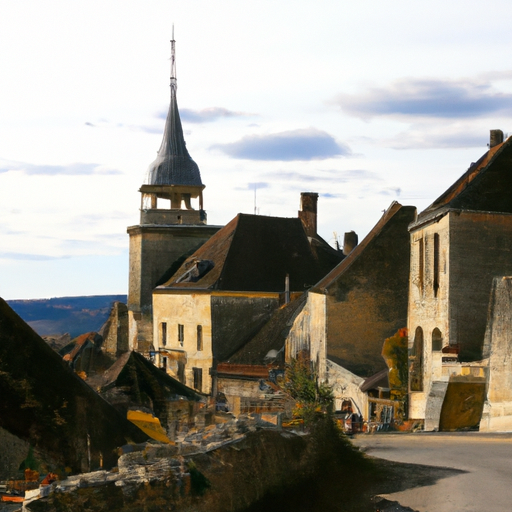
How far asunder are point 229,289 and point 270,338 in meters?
4.82

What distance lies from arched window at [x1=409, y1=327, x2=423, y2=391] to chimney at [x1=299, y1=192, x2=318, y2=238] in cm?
2546

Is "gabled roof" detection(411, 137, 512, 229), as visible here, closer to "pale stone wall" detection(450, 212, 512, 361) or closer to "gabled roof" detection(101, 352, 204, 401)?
"pale stone wall" detection(450, 212, 512, 361)

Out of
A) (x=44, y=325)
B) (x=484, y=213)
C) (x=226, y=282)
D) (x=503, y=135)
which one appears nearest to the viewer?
(x=484, y=213)

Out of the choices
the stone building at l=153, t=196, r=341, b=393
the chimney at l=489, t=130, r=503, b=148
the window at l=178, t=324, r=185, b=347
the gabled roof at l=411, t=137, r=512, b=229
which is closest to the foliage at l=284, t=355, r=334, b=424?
the gabled roof at l=411, t=137, r=512, b=229

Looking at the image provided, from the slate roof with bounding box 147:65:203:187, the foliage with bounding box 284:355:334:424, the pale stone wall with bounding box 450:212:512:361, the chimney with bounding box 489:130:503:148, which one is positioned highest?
the slate roof with bounding box 147:65:203:187

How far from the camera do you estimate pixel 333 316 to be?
1447 inches

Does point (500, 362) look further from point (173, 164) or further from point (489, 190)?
point (173, 164)

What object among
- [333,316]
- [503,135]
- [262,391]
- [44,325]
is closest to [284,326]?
[262,391]

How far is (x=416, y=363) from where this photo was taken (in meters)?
31.8

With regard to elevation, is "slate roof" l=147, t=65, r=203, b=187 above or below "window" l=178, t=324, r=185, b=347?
above

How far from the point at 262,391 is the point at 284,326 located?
5.41 m

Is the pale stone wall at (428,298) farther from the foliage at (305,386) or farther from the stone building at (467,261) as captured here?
the foliage at (305,386)

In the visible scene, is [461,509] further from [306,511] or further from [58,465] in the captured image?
[58,465]

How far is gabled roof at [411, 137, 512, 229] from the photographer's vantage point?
28.5m
